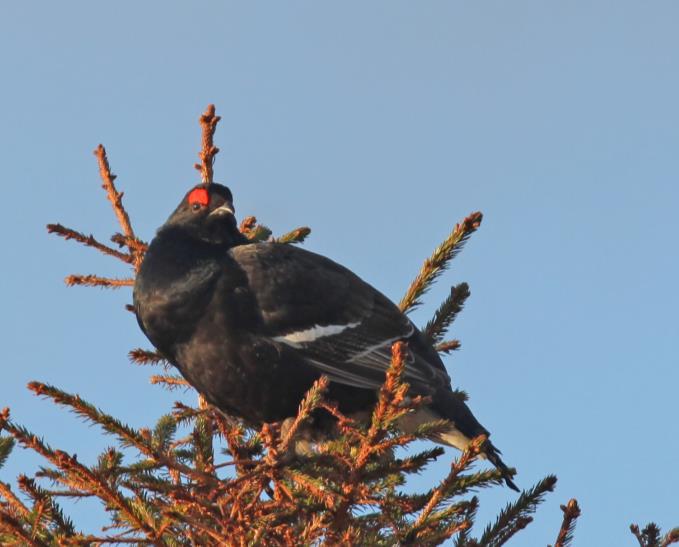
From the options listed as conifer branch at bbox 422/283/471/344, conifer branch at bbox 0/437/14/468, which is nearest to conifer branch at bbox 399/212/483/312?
conifer branch at bbox 422/283/471/344

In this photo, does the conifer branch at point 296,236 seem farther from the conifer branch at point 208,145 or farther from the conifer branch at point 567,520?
the conifer branch at point 567,520

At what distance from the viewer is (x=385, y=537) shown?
452 centimetres

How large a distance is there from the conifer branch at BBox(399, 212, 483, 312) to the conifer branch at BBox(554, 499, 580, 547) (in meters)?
1.95

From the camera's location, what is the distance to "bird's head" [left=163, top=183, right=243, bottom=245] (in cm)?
708

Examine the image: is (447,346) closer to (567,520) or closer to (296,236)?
(296,236)

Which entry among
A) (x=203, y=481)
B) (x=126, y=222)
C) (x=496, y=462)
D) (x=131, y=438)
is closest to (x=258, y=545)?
(x=203, y=481)

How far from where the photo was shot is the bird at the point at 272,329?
20.5ft

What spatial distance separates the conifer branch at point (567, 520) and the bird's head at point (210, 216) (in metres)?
3.47

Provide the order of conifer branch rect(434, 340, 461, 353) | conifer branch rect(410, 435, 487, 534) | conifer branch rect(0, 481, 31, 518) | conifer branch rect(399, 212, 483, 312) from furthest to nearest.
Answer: conifer branch rect(434, 340, 461, 353) → conifer branch rect(399, 212, 483, 312) → conifer branch rect(0, 481, 31, 518) → conifer branch rect(410, 435, 487, 534)

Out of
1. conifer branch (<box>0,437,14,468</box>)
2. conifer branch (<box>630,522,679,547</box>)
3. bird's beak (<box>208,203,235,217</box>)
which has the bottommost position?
conifer branch (<box>0,437,14,468</box>)

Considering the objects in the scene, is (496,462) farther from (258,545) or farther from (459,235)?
(258,545)

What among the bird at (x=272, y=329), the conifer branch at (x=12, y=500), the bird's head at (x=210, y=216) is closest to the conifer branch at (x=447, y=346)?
the bird at (x=272, y=329)

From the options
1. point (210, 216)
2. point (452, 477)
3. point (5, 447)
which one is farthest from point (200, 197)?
point (452, 477)

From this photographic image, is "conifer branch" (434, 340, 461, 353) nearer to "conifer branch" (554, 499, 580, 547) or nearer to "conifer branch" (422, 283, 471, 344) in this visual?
"conifer branch" (422, 283, 471, 344)
